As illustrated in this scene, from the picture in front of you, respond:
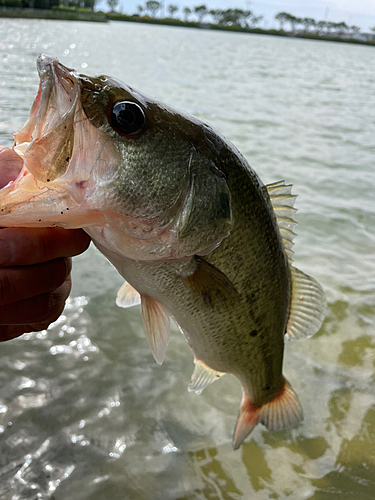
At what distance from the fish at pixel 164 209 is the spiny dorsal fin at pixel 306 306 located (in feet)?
0.42

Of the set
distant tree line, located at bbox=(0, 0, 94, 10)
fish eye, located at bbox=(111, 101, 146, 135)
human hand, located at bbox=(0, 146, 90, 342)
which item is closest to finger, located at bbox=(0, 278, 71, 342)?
human hand, located at bbox=(0, 146, 90, 342)

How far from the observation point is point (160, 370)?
9.54ft

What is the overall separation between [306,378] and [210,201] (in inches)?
79.5

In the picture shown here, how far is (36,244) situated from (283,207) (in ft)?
3.40

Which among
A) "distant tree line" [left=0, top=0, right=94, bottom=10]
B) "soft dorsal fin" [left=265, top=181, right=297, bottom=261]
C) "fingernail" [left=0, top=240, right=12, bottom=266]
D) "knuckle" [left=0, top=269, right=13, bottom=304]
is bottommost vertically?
"knuckle" [left=0, top=269, right=13, bottom=304]

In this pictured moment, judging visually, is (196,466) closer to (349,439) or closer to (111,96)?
(349,439)

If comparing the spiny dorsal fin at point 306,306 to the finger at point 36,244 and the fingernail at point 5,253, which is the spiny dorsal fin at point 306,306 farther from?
the fingernail at point 5,253

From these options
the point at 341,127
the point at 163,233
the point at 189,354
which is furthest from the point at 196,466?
the point at 341,127

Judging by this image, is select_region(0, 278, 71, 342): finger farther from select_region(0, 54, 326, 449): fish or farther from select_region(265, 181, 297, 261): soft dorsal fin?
select_region(265, 181, 297, 261): soft dorsal fin

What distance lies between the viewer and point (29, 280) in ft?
4.64

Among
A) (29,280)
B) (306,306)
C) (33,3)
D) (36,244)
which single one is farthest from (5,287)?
(33,3)

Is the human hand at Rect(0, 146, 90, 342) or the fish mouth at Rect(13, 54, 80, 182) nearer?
the fish mouth at Rect(13, 54, 80, 182)

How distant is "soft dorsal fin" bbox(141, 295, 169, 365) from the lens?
1.68m

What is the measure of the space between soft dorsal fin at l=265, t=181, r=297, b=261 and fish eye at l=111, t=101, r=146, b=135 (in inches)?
29.0
